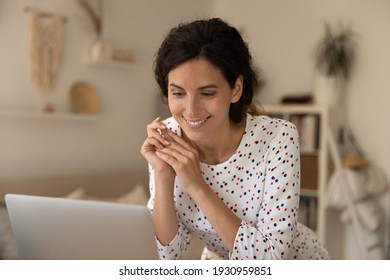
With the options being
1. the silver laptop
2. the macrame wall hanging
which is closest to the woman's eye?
the silver laptop

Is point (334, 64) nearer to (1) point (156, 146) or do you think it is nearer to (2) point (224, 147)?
(2) point (224, 147)

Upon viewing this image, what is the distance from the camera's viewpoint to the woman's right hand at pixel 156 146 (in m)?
0.92

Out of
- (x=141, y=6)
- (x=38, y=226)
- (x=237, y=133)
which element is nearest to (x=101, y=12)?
(x=141, y=6)

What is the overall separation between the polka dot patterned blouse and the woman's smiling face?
118 millimetres

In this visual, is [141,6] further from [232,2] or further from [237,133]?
[237,133]

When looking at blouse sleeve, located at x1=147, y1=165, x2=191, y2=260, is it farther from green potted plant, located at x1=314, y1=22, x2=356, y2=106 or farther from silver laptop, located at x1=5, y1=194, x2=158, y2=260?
green potted plant, located at x1=314, y1=22, x2=356, y2=106

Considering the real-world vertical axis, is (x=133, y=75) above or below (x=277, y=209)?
above

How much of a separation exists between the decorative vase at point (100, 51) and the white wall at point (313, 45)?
0.78 metres

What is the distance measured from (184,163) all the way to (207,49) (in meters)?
0.21

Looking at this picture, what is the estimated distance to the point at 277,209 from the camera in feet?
2.97

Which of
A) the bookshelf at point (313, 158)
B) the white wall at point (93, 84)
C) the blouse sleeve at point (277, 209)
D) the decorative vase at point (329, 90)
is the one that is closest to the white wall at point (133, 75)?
the white wall at point (93, 84)

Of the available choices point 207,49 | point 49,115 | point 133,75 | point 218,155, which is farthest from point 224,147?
point 133,75

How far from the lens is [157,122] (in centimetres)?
96

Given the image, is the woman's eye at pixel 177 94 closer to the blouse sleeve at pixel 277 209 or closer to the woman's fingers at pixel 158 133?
the woman's fingers at pixel 158 133
